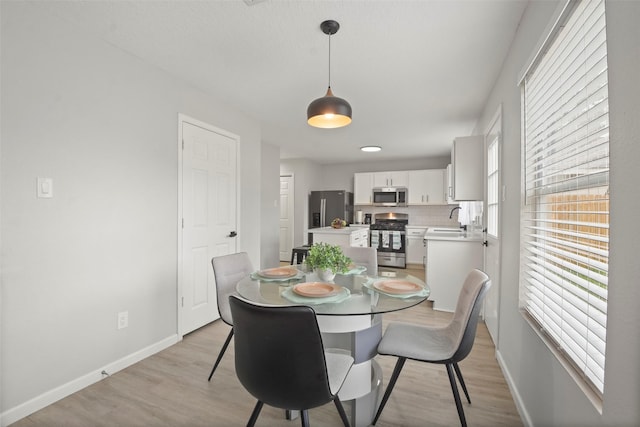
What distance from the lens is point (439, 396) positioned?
6.47 feet

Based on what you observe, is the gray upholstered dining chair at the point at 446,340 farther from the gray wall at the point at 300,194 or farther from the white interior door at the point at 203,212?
the gray wall at the point at 300,194

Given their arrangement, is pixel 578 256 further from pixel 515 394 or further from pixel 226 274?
pixel 226 274

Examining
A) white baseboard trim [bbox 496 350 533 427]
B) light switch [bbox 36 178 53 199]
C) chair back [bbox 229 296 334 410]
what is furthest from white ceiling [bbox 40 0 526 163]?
white baseboard trim [bbox 496 350 533 427]

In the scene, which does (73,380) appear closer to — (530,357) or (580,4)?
(530,357)

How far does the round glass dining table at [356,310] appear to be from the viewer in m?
1.52

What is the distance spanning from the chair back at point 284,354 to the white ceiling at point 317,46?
5.65ft

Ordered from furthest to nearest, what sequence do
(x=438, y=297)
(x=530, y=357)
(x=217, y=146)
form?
(x=438, y=297)
(x=217, y=146)
(x=530, y=357)

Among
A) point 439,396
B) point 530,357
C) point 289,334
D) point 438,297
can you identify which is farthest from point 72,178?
point 438,297

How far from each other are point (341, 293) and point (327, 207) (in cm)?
520

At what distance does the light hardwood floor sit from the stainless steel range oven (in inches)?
153

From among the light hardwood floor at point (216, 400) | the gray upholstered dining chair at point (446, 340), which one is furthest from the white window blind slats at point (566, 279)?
the light hardwood floor at point (216, 400)

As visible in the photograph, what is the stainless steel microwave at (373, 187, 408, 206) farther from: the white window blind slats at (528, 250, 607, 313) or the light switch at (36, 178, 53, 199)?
the light switch at (36, 178, 53, 199)

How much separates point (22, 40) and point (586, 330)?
122 inches

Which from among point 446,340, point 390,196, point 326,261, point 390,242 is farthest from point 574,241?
point 390,196
